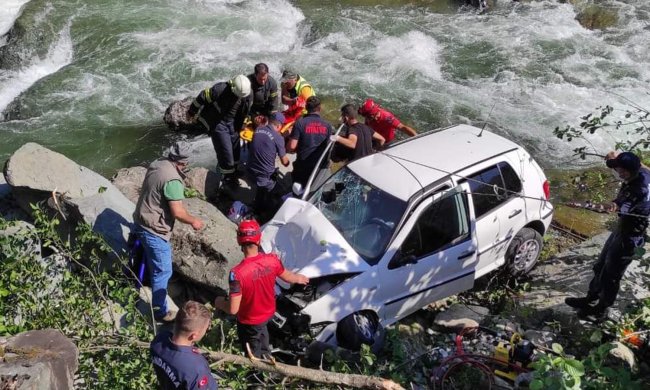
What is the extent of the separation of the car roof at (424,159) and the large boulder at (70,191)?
2.62 meters

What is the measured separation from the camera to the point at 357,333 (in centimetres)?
593

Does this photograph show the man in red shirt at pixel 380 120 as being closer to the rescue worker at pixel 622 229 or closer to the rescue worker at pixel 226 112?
the rescue worker at pixel 226 112

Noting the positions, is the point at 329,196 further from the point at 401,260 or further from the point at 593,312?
the point at 593,312

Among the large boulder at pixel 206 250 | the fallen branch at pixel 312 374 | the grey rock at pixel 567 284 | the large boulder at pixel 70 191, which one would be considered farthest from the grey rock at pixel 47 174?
the grey rock at pixel 567 284

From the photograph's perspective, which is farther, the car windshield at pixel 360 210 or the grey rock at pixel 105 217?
the grey rock at pixel 105 217

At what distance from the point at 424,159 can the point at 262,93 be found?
293cm

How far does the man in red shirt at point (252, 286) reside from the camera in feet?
16.8

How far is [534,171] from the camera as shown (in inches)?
287

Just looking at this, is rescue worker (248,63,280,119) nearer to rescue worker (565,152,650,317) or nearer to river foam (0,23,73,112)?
rescue worker (565,152,650,317)

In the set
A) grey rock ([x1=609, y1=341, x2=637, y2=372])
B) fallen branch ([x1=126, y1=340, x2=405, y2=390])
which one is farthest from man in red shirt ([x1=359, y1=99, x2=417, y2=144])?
fallen branch ([x1=126, y1=340, x2=405, y2=390])

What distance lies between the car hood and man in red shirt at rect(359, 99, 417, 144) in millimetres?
2007

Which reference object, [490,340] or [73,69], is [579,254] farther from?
[73,69]

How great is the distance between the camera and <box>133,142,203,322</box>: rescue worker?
6004 millimetres

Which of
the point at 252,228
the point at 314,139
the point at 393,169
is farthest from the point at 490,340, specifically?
A: the point at 314,139
